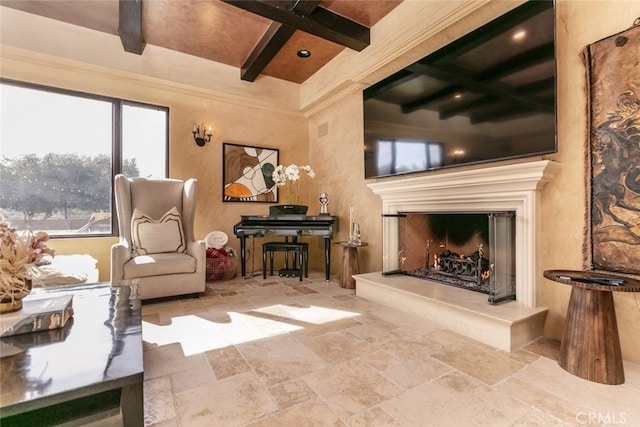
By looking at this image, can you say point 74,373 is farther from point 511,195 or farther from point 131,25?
point 131,25

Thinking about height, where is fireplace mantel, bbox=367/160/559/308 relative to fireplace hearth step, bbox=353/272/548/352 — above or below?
above

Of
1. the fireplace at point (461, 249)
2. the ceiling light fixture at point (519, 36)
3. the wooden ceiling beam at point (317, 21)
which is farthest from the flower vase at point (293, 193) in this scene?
the ceiling light fixture at point (519, 36)

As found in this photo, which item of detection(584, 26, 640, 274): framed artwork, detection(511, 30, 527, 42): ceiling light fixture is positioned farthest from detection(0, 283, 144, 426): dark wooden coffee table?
detection(511, 30, 527, 42): ceiling light fixture

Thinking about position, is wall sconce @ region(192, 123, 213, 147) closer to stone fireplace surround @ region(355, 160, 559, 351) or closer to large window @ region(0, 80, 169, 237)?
large window @ region(0, 80, 169, 237)

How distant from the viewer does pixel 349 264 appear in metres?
3.29

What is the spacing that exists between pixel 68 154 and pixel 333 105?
11.1 ft

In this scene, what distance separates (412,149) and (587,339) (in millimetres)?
1921

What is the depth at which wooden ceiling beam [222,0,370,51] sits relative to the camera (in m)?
2.68

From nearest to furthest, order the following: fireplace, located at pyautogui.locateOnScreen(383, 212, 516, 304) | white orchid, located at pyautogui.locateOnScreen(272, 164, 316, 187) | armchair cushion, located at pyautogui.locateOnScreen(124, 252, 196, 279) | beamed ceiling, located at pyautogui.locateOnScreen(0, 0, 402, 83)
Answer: fireplace, located at pyautogui.locateOnScreen(383, 212, 516, 304)
armchair cushion, located at pyautogui.locateOnScreen(124, 252, 196, 279)
beamed ceiling, located at pyautogui.locateOnScreen(0, 0, 402, 83)
white orchid, located at pyautogui.locateOnScreen(272, 164, 316, 187)

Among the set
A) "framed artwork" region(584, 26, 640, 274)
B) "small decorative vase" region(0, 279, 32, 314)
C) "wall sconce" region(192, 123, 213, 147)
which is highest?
"wall sconce" region(192, 123, 213, 147)

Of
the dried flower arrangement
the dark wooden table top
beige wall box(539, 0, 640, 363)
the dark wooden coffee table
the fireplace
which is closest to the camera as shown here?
the dark wooden coffee table

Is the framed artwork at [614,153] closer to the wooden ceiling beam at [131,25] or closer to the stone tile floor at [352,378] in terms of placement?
the stone tile floor at [352,378]

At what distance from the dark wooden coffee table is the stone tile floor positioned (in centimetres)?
31

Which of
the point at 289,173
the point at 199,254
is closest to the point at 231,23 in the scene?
the point at 289,173
